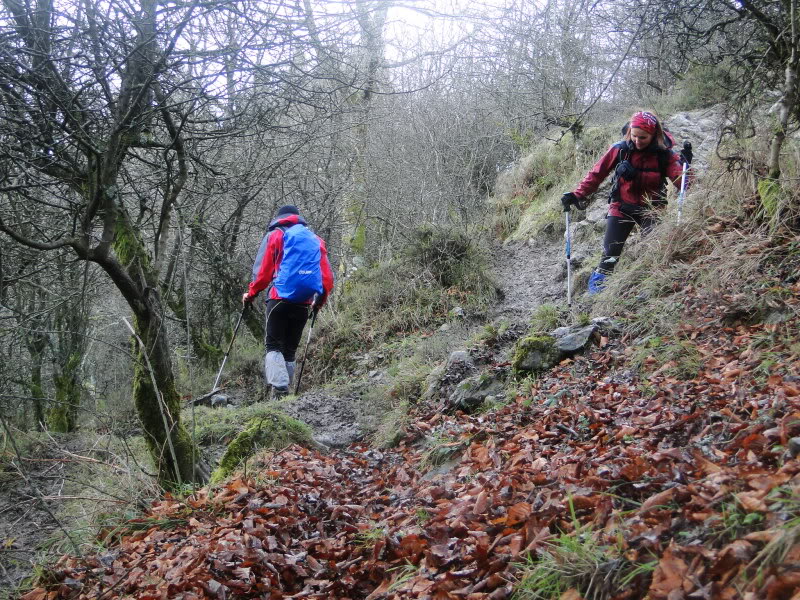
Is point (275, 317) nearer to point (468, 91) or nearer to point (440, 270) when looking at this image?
point (440, 270)

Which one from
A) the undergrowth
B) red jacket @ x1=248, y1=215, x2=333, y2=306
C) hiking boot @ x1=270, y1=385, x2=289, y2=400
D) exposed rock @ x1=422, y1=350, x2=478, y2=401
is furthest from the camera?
the undergrowth

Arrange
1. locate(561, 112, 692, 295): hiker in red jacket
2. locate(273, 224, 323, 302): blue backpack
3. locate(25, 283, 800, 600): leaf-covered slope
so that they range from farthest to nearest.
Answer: locate(273, 224, 323, 302): blue backpack
locate(561, 112, 692, 295): hiker in red jacket
locate(25, 283, 800, 600): leaf-covered slope

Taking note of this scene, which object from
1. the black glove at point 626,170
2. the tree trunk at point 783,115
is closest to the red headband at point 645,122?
the black glove at point 626,170

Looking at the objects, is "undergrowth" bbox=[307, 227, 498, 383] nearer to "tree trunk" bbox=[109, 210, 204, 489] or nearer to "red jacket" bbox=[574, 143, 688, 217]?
"red jacket" bbox=[574, 143, 688, 217]

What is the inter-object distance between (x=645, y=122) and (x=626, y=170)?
526 mm

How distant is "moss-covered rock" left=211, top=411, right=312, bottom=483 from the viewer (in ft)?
17.3

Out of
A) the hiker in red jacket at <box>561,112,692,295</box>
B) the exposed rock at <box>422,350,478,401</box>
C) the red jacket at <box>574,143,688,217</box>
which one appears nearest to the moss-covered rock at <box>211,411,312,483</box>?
the exposed rock at <box>422,350,478,401</box>

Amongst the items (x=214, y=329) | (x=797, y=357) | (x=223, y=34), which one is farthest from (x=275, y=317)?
(x=214, y=329)

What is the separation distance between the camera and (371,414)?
22.0ft

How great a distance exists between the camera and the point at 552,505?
271cm

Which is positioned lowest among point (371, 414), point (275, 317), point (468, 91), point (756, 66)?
point (371, 414)

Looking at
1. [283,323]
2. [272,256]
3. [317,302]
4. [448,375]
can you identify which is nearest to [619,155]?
[448,375]

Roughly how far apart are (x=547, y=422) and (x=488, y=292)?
611 cm

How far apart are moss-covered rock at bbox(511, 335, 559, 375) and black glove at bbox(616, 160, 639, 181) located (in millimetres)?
2341
